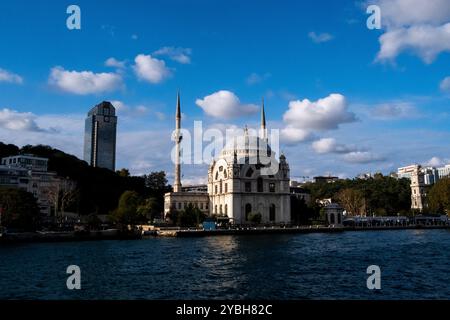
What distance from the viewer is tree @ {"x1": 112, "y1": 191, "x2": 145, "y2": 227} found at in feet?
249

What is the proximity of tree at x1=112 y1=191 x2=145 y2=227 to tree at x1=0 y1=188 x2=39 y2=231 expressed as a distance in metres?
15.4

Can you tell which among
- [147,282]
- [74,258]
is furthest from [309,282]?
[74,258]

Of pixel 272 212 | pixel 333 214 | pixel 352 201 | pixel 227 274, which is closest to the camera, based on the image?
pixel 227 274

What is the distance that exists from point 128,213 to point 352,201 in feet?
202

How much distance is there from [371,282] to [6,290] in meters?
18.2

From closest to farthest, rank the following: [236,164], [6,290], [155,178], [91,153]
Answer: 1. [6,290]
2. [236,164]
3. [155,178]
4. [91,153]

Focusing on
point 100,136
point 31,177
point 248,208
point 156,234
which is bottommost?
point 156,234

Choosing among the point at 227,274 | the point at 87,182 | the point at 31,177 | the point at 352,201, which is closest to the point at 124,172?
the point at 87,182

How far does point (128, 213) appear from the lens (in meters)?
76.2

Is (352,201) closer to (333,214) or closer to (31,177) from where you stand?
(333,214)

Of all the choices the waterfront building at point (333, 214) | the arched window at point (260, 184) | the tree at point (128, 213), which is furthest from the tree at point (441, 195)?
the tree at point (128, 213)

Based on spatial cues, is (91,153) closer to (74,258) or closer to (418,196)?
(418,196)

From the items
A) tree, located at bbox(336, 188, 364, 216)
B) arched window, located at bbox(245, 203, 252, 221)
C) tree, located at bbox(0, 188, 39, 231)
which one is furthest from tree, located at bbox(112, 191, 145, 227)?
tree, located at bbox(336, 188, 364, 216)

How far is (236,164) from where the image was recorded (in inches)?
3460
